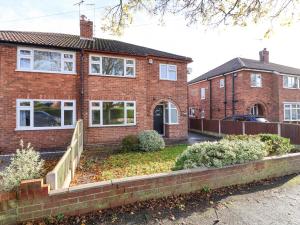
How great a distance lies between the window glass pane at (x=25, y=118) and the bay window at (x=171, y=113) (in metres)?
8.50

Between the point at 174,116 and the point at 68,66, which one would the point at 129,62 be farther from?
the point at 174,116

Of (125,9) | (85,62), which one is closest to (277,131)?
(125,9)

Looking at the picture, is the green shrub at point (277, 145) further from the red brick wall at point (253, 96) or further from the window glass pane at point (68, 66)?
the red brick wall at point (253, 96)

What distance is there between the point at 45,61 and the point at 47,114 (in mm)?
2858

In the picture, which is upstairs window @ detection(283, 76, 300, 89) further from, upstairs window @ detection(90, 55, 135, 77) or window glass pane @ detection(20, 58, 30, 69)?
window glass pane @ detection(20, 58, 30, 69)

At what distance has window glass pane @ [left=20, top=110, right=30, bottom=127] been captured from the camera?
10.8 metres

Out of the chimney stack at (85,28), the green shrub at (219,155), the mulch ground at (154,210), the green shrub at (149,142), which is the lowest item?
the mulch ground at (154,210)

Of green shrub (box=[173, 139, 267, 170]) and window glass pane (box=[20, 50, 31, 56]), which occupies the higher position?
window glass pane (box=[20, 50, 31, 56])

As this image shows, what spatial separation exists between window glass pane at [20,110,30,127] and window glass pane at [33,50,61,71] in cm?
237

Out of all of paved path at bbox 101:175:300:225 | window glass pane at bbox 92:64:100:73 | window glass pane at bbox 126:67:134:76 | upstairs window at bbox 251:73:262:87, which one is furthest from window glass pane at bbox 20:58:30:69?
upstairs window at bbox 251:73:262:87

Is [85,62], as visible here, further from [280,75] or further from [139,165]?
[280,75]

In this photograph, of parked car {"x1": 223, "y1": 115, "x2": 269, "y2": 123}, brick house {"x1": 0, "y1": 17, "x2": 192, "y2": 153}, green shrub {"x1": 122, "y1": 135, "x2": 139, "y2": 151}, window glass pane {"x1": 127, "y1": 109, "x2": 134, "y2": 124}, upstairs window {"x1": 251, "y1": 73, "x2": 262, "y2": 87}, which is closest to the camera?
brick house {"x1": 0, "y1": 17, "x2": 192, "y2": 153}

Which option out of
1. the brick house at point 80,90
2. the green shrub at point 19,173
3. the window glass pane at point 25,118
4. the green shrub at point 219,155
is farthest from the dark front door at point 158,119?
the green shrub at point 19,173

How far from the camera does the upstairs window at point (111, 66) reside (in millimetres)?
12359
